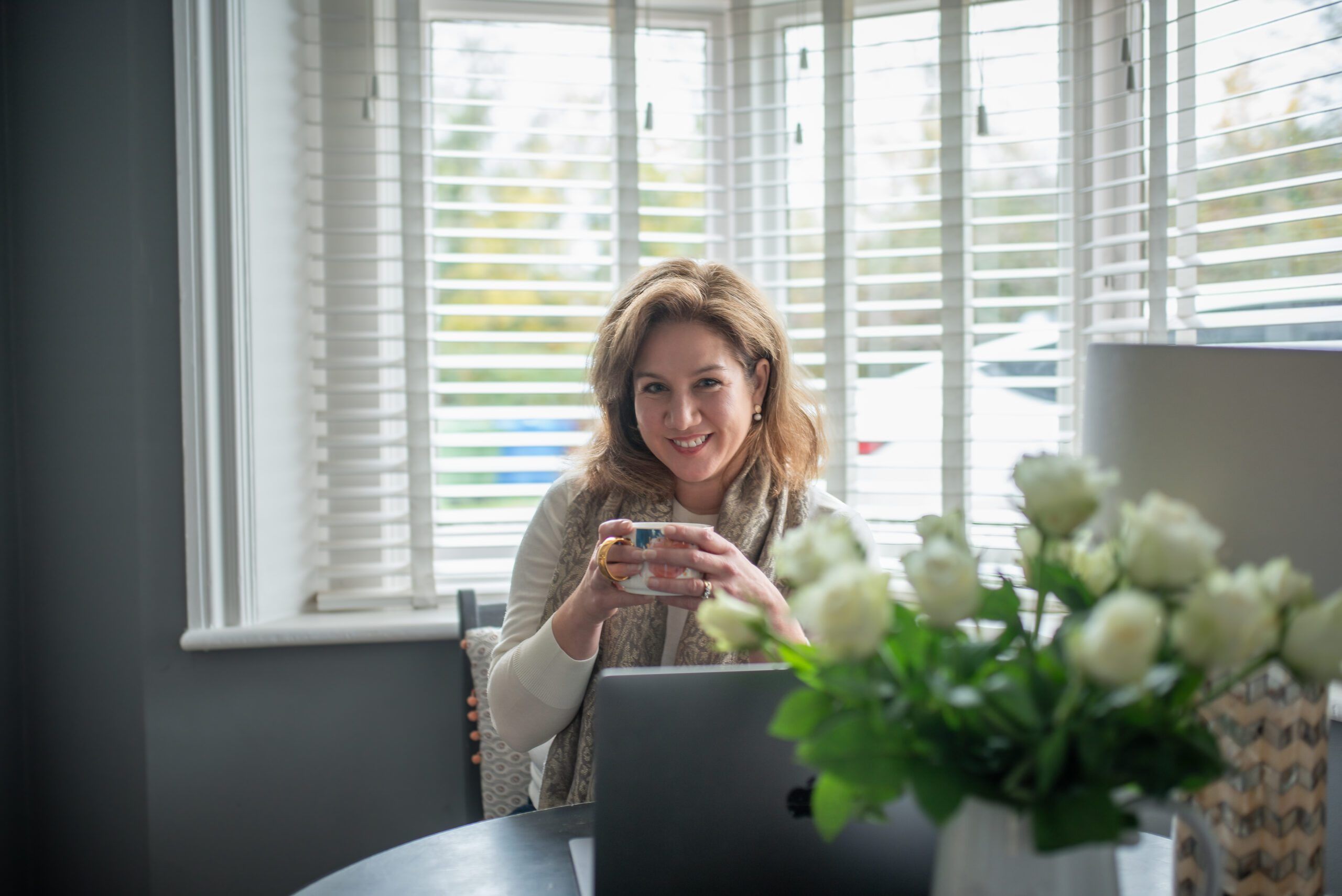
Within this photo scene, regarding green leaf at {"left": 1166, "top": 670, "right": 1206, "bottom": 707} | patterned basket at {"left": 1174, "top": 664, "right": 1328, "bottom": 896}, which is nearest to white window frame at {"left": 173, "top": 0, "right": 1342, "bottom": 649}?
patterned basket at {"left": 1174, "top": 664, "right": 1328, "bottom": 896}

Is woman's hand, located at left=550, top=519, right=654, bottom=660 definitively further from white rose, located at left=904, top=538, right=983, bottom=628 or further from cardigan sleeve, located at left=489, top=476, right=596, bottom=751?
white rose, located at left=904, top=538, right=983, bottom=628

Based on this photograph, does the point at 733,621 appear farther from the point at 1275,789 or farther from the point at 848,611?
the point at 1275,789

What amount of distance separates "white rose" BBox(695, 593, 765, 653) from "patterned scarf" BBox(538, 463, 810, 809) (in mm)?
852

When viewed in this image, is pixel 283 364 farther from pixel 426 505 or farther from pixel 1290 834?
pixel 1290 834

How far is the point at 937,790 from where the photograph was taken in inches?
22.6

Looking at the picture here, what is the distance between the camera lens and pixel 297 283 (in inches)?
84.7

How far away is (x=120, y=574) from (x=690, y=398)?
1.27 meters

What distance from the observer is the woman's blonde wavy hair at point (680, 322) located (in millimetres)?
1624

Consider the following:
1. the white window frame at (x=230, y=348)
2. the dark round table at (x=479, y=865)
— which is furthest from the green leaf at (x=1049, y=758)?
the white window frame at (x=230, y=348)

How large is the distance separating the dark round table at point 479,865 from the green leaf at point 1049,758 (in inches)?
23.5

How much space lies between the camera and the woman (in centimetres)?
149

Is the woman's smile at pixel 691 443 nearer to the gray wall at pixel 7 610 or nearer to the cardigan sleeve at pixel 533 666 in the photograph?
the cardigan sleeve at pixel 533 666

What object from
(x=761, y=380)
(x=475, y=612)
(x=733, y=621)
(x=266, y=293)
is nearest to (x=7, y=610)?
(x=266, y=293)

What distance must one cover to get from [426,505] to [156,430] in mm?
562
